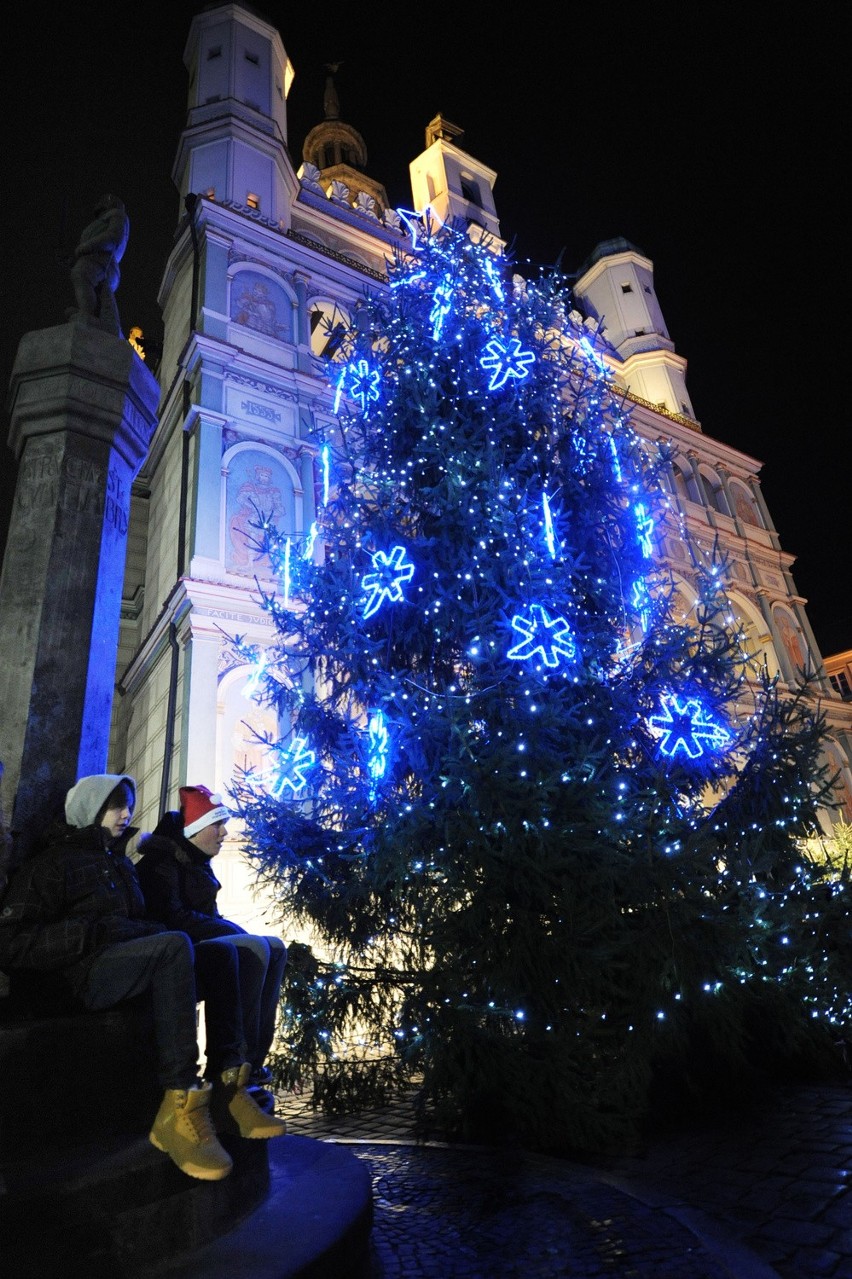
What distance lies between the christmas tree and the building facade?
91.5 inches

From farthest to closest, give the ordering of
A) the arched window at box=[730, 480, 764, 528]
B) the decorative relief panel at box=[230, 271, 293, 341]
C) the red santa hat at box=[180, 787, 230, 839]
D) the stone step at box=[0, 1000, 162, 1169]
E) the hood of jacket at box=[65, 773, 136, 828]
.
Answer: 1. the arched window at box=[730, 480, 764, 528]
2. the decorative relief panel at box=[230, 271, 293, 341]
3. the red santa hat at box=[180, 787, 230, 839]
4. the hood of jacket at box=[65, 773, 136, 828]
5. the stone step at box=[0, 1000, 162, 1169]

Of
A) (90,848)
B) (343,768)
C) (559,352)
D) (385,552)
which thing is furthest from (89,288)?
(559,352)

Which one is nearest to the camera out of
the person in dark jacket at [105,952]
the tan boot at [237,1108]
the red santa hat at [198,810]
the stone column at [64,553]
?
the person in dark jacket at [105,952]

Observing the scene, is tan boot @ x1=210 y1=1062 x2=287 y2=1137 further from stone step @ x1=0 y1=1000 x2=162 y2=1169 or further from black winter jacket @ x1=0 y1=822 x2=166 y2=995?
black winter jacket @ x1=0 y1=822 x2=166 y2=995

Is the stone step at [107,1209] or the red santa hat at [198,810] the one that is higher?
the red santa hat at [198,810]

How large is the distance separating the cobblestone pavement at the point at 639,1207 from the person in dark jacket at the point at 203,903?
35.1 inches

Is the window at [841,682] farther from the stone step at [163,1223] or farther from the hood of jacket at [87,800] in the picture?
the hood of jacket at [87,800]

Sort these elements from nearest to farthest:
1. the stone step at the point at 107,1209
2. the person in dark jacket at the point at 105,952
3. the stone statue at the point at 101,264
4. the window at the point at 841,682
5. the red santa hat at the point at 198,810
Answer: the stone step at the point at 107,1209
the person in dark jacket at the point at 105,952
the red santa hat at the point at 198,810
the stone statue at the point at 101,264
the window at the point at 841,682

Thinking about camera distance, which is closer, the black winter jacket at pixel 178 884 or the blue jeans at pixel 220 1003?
the blue jeans at pixel 220 1003

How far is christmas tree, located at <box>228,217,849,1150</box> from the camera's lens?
13.2 feet

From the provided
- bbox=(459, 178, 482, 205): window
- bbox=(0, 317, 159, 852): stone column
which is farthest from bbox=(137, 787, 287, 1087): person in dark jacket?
bbox=(459, 178, 482, 205): window

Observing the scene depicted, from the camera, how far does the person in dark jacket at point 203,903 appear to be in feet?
10.3

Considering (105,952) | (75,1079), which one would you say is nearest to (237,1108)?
(75,1079)

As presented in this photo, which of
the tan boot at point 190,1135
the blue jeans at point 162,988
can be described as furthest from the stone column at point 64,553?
the tan boot at point 190,1135
